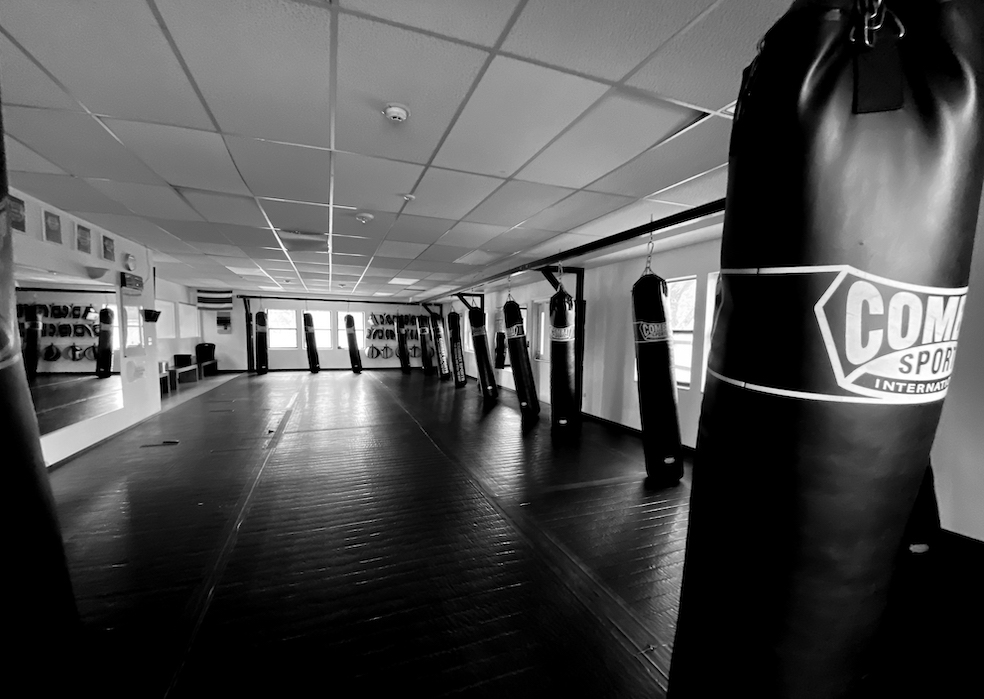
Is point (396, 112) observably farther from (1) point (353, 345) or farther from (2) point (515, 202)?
(1) point (353, 345)

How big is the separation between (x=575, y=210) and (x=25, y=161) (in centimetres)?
390

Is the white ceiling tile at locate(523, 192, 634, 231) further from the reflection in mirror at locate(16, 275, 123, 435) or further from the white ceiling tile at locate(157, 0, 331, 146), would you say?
the reflection in mirror at locate(16, 275, 123, 435)

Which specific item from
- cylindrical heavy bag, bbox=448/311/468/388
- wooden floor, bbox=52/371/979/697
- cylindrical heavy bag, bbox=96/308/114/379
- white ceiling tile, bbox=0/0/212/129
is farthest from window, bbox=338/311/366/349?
white ceiling tile, bbox=0/0/212/129

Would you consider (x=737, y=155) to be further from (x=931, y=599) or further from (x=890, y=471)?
(x=931, y=599)

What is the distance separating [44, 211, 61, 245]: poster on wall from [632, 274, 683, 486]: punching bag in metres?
5.36

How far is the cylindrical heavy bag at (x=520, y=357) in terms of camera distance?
19.5 ft

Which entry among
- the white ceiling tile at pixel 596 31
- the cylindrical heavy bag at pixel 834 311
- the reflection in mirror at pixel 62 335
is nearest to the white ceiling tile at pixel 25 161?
the white ceiling tile at pixel 596 31

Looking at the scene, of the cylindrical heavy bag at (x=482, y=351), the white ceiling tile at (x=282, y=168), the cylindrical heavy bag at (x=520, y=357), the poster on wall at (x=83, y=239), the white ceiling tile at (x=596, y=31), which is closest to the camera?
the white ceiling tile at (x=596, y=31)

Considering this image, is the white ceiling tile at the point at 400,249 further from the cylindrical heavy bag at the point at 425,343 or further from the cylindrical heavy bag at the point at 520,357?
the cylindrical heavy bag at the point at 425,343

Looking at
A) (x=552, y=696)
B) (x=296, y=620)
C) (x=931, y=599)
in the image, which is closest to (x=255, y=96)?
(x=296, y=620)

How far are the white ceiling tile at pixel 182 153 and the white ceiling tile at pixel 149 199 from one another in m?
0.35

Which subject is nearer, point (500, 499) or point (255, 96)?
point (255, 96)

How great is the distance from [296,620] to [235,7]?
8.15 feet

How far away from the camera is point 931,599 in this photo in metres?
1.96
